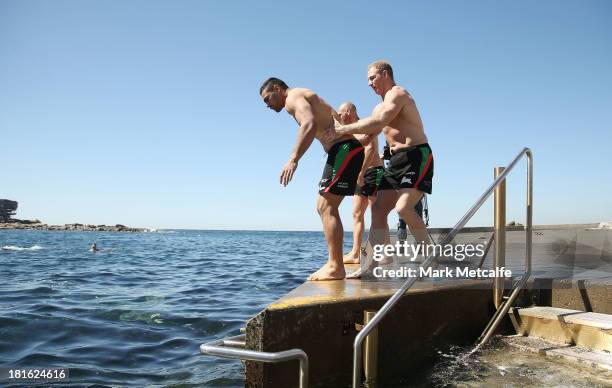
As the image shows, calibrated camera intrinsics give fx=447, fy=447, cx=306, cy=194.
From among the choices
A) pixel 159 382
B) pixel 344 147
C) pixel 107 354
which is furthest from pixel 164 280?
pixel 344 147

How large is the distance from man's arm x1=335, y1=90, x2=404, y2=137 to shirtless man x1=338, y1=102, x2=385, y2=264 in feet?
2.93

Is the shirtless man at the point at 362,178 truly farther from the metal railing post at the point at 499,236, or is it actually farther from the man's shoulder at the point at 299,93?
the metal railing post at the point at 499,236

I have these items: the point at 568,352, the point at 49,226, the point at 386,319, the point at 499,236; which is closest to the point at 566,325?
the point at 568,352

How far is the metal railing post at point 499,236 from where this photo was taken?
3.81m

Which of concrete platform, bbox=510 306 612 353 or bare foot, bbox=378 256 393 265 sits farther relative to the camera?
bare foot, bbox=378 256 393 265

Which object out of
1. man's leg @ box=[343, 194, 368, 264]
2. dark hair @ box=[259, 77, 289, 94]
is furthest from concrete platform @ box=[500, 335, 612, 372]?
dark hair @ box=[259, 77, 289, 94]

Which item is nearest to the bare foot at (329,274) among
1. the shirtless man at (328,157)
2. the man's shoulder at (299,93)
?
the shirtless man at (328,157)

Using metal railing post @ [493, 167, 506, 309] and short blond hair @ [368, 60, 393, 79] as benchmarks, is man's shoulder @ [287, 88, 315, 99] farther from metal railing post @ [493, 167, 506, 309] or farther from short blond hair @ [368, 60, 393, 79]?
metal railing post @ [493, 167, 506, 309]

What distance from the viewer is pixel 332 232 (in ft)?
12.3

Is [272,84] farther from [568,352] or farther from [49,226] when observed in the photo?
[49,226]

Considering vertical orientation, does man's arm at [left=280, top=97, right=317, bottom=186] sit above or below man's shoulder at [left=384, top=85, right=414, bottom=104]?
below

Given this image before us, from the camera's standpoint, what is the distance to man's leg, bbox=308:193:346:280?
3754 mm

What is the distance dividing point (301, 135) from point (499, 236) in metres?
1.91

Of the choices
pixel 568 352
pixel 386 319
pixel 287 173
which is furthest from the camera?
pixel 287 173
